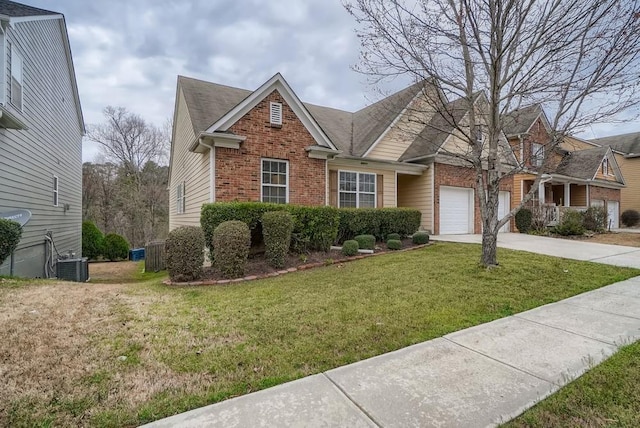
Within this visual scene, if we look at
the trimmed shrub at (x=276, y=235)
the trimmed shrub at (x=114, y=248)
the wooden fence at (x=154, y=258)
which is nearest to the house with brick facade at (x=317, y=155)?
the wooden fence at (x=154, y=258)

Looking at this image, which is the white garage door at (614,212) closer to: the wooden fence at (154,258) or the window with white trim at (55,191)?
the wooden fence at (154,258)

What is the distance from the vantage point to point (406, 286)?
578cm

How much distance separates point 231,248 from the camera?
282 inches

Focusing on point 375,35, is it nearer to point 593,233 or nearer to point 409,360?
point 409,360

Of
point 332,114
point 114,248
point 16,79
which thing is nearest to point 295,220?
point 16,79

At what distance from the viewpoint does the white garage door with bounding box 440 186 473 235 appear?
46.7ft

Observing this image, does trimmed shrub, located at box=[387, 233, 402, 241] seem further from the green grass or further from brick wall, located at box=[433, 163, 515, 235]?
the green grass

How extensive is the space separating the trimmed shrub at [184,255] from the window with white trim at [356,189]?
21.0ft

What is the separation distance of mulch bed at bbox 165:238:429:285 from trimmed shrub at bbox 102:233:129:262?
13.4 meters

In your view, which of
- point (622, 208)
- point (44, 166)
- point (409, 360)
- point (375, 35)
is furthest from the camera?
point (622, 208)

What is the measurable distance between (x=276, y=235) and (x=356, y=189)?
18.5ft

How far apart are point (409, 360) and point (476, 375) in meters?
0.58

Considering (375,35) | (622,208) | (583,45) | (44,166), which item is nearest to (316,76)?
(375,35)

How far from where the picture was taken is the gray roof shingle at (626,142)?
1022 inches
